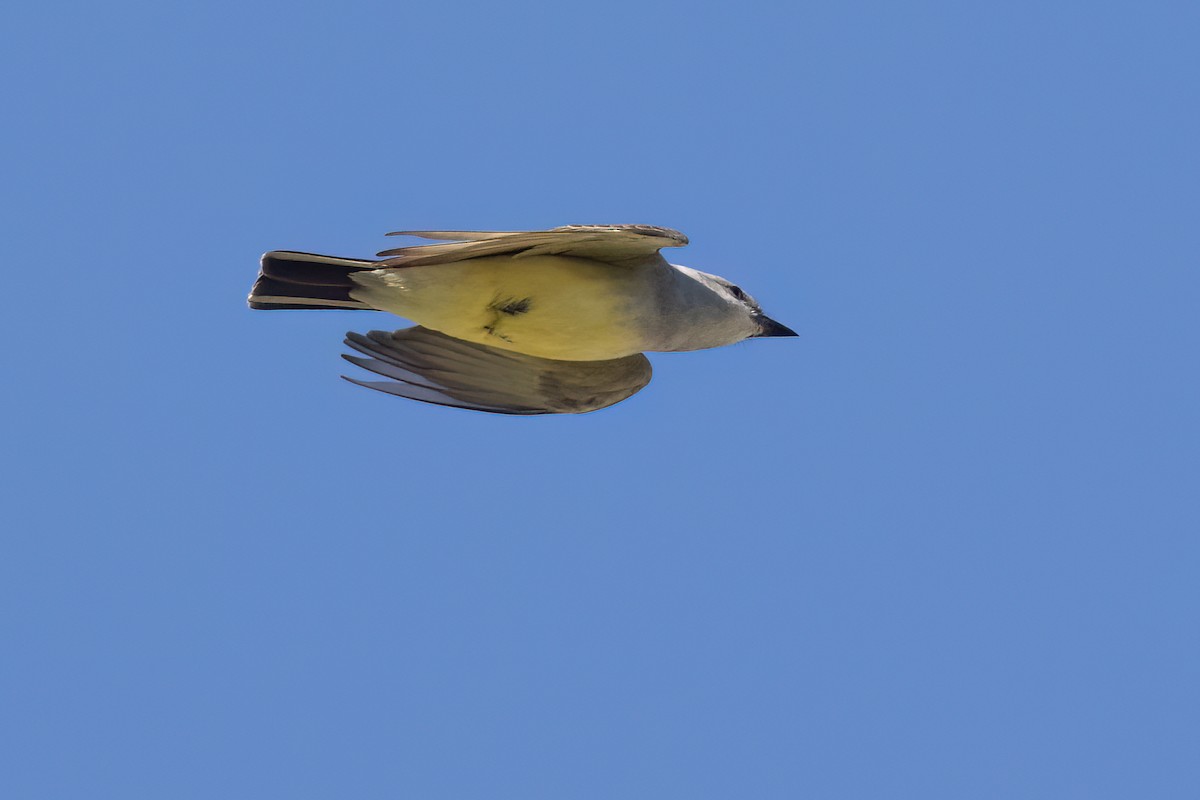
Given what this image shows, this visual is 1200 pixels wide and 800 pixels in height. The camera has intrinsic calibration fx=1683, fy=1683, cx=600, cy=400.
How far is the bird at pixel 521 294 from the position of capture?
10.9 m

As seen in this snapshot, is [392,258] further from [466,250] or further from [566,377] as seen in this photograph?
[566,377]

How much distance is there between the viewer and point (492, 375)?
12148 millimetres

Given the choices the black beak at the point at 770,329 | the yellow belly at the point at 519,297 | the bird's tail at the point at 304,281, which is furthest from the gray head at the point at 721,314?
the bird's tail at the point at 304,281

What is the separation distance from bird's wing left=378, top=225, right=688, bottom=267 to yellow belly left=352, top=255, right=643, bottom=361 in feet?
0.34

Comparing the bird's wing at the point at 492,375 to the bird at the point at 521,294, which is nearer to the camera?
the bird at the point at 521,294

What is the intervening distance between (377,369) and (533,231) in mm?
1982

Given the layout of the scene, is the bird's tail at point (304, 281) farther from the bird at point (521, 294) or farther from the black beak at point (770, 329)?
the black beak at point (770, 329)

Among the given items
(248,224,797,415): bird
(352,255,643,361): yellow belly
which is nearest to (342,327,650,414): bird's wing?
(248,224,797,415): bird

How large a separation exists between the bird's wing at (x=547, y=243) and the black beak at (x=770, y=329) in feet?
4.37

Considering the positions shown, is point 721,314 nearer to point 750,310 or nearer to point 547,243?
point 750,310

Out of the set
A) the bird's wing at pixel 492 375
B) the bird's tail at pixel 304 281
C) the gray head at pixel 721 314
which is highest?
the gray head at pixel 721 314

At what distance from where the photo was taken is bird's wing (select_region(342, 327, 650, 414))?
1191cm

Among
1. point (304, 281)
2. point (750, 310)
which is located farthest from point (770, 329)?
point (304, 281)

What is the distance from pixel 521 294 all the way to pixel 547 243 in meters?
0.54
